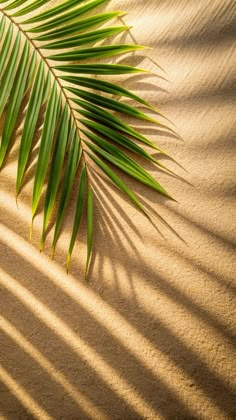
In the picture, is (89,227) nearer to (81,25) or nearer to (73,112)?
(73,112)

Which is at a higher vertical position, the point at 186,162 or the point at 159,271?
the point at 186,162

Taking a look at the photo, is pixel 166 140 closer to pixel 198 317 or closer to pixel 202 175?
pixel 202 175

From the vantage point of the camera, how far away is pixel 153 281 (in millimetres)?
736

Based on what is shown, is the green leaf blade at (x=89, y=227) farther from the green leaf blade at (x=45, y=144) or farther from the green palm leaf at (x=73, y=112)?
the green leaf blade at (x=45, y=144)

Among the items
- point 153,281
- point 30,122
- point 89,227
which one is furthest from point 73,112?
point 153,281

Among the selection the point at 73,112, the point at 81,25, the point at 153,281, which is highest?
the point at 81,25

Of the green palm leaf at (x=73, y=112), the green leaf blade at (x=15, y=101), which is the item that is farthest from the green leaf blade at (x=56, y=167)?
the green leaf blade at (x=15, y=101)

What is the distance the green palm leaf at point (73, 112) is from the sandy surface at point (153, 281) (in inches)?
1.8

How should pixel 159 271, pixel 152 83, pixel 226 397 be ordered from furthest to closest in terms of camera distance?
pixel 152 83, pixel 159 271, pixel 226 397

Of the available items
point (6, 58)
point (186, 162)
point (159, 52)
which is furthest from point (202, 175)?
point (6, 58)

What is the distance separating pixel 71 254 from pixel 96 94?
44 centimetres

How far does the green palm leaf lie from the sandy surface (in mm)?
45

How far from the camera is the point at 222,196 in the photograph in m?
0.77

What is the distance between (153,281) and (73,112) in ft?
1.68
